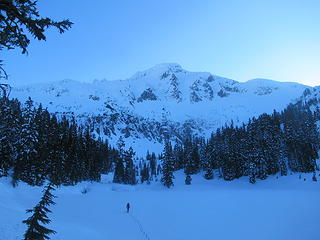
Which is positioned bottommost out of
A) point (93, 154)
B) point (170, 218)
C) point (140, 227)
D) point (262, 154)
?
point (140, 227)

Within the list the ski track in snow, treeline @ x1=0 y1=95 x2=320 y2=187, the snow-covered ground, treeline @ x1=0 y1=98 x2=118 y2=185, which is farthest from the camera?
treeline @ x1=0 y1=95 x2=320 y2=187

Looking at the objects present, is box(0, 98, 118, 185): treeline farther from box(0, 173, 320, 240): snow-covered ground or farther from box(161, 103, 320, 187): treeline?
box(161, 103, 320, 187): treeline

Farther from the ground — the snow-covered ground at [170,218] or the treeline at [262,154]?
the treeline at [262,154]

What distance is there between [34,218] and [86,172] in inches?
2588

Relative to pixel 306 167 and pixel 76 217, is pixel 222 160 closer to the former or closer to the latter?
pixel 306 167

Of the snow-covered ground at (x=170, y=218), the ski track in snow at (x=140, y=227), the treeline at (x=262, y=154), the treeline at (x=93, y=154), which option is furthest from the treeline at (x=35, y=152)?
the treeline at (x=262, y=154)

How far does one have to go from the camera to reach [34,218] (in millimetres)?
8875

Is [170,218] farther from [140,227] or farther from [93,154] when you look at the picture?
[93,154]

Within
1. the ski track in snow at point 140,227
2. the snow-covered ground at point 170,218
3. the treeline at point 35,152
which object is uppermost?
the treeline at point 35,152

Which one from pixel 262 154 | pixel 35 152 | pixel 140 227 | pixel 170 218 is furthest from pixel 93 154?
pixel 140 227

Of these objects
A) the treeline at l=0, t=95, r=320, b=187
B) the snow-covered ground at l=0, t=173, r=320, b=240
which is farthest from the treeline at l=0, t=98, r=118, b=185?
the snow-covered ground at l=0, t=173, r=320, b=240

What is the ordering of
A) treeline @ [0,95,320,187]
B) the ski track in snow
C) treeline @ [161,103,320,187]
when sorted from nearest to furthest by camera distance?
the ski track in snow
treeline @ [0,95,320,187]
treeline @ [161,103,320,187]

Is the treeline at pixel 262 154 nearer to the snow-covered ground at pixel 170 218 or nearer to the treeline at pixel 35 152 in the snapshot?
the treeline at pixel 35 152

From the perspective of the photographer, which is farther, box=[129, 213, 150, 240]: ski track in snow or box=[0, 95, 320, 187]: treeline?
box=[0, 95, 320, 187]: treeline
